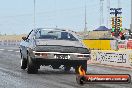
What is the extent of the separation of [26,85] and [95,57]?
13.5 meters

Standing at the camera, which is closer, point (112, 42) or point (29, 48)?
point (29, 48)

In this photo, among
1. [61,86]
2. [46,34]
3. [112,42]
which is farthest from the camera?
[112,42]

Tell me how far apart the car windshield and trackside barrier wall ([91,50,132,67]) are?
618 cm

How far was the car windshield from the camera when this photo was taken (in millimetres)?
15227

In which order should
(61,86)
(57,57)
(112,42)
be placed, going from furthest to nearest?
(112,42) → (57,57) → (61,86)

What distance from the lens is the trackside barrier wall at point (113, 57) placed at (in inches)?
834

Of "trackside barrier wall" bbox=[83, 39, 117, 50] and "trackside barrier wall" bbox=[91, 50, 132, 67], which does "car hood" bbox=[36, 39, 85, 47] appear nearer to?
"trackside barrier wall" bbox=[91, 50, 132, 67]

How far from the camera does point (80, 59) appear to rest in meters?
14.3

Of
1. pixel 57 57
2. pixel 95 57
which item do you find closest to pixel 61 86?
pixel 57 57

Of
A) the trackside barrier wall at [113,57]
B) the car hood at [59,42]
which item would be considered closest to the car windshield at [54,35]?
the car hood at [59,42]

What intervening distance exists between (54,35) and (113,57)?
757 cm

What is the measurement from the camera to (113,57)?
73.3ft

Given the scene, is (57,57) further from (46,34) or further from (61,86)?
(61,86)

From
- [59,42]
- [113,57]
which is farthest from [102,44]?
[59,42]
